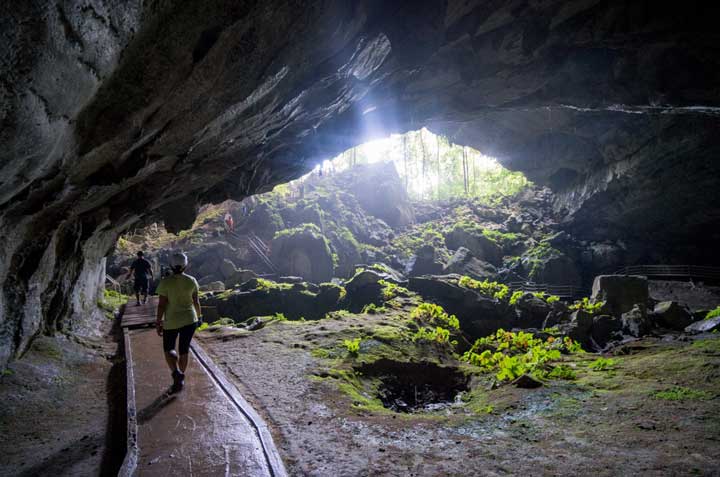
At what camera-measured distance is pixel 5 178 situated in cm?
352

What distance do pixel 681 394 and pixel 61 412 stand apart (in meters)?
9.47

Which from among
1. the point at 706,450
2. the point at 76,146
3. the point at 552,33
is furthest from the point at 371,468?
the point at 552,33

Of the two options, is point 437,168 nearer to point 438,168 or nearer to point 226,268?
point 438,168

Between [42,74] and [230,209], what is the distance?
35652 mm

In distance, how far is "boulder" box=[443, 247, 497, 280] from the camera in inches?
1024

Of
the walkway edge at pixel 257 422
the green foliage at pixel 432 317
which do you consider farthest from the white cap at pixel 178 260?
the green foliage at pixel 432 317

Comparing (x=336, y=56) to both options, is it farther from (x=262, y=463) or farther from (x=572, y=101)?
(x=572, y=101)

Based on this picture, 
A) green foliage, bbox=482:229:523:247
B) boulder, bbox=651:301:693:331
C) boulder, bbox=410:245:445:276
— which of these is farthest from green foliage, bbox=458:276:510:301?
green foliage, bbox=482:229:523:247

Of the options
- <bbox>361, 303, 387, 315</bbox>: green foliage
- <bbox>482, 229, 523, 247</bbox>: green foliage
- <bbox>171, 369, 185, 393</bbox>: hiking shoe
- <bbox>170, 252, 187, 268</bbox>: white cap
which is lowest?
<bbox>361, 303, 387, 315</bbox>: green foliage

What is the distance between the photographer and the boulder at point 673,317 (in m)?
12.2

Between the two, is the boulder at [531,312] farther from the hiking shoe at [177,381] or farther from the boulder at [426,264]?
the hiking shoe at [177,381]

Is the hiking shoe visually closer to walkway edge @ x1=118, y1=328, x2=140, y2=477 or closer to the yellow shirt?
walkway edge @ x1=118, y1=328, x2=140, y2=477

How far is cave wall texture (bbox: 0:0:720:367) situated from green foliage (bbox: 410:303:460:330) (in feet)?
22.7

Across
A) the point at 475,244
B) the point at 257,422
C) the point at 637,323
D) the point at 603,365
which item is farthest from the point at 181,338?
the point at 475,244
